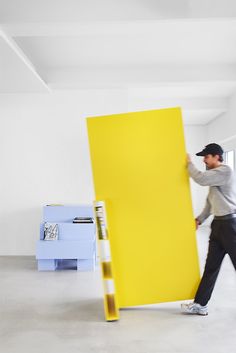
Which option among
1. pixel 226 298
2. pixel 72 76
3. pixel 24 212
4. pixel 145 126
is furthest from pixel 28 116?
pixel 226 298

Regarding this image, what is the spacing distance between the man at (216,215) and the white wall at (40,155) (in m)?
Result: 3.38

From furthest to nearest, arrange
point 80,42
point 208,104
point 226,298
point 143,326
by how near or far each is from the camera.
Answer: point 208,104
point 80,42
point 226,298
point 143,326

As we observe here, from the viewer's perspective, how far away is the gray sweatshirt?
384cm

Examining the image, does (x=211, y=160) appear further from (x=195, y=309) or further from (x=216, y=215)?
(x=195, y=309)

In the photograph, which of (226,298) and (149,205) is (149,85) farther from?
(226,298)

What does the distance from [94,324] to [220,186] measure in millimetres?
1628

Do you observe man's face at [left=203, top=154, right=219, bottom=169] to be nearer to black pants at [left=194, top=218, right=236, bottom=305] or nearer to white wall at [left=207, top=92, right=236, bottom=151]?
black pants at [left=194, top=218, right=236, bottom=305]

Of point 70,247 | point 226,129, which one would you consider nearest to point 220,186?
point 70,247

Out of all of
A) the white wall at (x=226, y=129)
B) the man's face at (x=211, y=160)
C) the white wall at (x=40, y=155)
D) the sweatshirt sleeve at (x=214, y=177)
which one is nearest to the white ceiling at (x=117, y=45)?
the white wall at (x=40, y=155)

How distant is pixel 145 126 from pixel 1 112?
12.9 feet

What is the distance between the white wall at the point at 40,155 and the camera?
720 cm

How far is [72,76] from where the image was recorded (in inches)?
262

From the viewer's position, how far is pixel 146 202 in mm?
4117

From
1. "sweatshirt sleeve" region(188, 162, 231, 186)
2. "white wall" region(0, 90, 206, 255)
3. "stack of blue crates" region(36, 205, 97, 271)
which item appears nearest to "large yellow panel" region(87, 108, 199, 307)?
"sweatshirt sleeve" region(188, 162, 231, 186)
